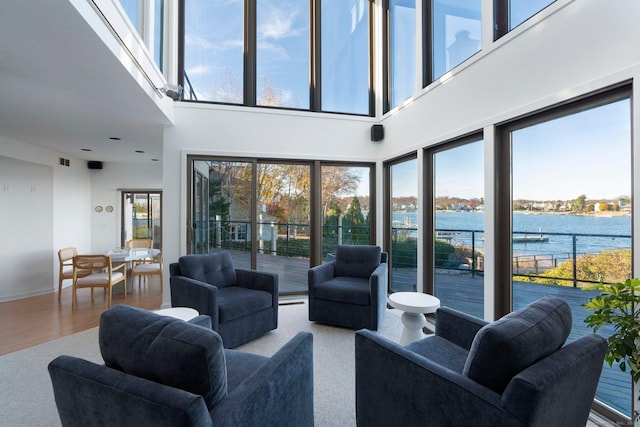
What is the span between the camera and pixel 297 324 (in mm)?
3482

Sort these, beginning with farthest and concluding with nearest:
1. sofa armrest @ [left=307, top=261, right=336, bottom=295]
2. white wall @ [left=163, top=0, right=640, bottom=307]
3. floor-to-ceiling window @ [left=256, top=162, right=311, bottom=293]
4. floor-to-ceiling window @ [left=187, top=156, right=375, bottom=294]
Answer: floor-to-ceiling window @ [left=256, top=162, right=311, bottom=293], floor-to-ceiling window @ [left=187, top=156, right=375, bottom=294], sofa armrest @ [left=307, top=261, right=336, bottom=295], white wall @ [left=163, top=0, right=640, bottom=307]

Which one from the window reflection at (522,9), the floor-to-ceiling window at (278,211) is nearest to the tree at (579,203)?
the window reflection at (522,9)

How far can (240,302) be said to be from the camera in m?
2.91

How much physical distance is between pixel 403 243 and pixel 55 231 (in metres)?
6.00

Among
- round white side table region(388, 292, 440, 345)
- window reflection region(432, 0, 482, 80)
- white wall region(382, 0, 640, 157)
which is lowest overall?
round white side table region(388, 292, 440, 345)

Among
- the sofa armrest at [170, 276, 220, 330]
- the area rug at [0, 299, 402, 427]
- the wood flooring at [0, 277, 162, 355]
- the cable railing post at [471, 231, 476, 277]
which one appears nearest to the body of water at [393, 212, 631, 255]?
the cable railing post at [471, 231, 476, 277]

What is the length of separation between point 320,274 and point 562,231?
91.0 inches

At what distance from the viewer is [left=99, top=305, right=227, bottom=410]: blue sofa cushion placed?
1.10 meters

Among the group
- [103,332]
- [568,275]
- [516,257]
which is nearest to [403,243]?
[516,257]

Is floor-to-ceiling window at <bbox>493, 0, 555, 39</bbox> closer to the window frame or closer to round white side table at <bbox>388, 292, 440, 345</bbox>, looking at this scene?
the window frame

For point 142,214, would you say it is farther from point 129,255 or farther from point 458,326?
point 458,326

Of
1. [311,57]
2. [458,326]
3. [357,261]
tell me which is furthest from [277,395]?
[311,57]

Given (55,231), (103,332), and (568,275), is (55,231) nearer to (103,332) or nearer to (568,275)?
(103,332)

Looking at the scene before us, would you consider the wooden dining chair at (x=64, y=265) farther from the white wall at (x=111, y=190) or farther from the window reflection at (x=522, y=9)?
the window reflection at (x=522, y=9)
